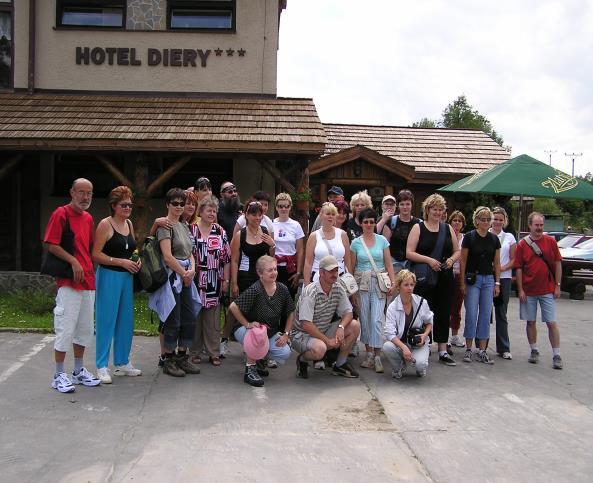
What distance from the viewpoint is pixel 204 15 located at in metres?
12.6

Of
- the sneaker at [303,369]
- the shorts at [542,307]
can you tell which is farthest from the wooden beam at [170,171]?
the shorts at [542,307]

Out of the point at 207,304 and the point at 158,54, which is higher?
the point at 158,54

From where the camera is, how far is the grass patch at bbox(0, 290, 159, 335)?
8.34m

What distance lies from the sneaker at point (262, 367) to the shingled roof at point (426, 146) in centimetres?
1051

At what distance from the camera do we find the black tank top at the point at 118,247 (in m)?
5.66

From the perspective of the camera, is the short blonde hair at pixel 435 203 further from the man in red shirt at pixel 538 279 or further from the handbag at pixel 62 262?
the handbag at pixel 62 262

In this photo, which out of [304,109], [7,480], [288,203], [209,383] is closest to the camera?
[7,480]

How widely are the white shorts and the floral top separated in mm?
1174

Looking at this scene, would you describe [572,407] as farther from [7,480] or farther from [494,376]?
[7,480]

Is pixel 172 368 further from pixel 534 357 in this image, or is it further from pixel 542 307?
pixel 542 307

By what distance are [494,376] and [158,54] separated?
9.49 metres

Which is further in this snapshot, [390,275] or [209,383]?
[390,275]

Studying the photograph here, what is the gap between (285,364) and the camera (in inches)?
265

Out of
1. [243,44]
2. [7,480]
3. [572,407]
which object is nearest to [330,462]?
[7,480]
